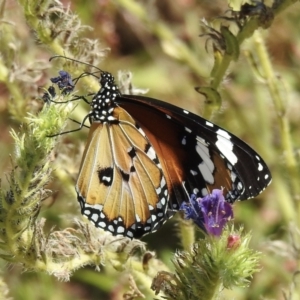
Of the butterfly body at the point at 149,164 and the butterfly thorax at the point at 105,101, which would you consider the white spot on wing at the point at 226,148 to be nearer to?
the butterfly body at the point at 149,164

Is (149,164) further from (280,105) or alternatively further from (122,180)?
(280,105)

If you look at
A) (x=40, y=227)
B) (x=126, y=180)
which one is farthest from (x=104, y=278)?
(x=40, y=227)

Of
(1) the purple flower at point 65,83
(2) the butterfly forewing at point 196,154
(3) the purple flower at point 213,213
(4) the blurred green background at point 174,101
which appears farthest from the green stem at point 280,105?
(1) the purple flower at point 65,83

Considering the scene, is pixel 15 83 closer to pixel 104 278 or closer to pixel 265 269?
pixel 104 278

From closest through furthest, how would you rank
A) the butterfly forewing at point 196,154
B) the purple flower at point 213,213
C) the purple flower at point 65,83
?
the purple flower at point 213,213, the purple flower at point 65,83, the butterfly forewing at point 196,154

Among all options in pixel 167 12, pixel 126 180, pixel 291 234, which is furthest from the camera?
pixel 167 12

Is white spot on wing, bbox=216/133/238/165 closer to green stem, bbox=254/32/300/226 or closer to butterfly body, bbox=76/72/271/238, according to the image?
butterfly body, bbox=76/72/271/238

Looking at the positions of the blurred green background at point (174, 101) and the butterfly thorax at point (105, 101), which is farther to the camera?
the blurred green background at point (174, 101)
